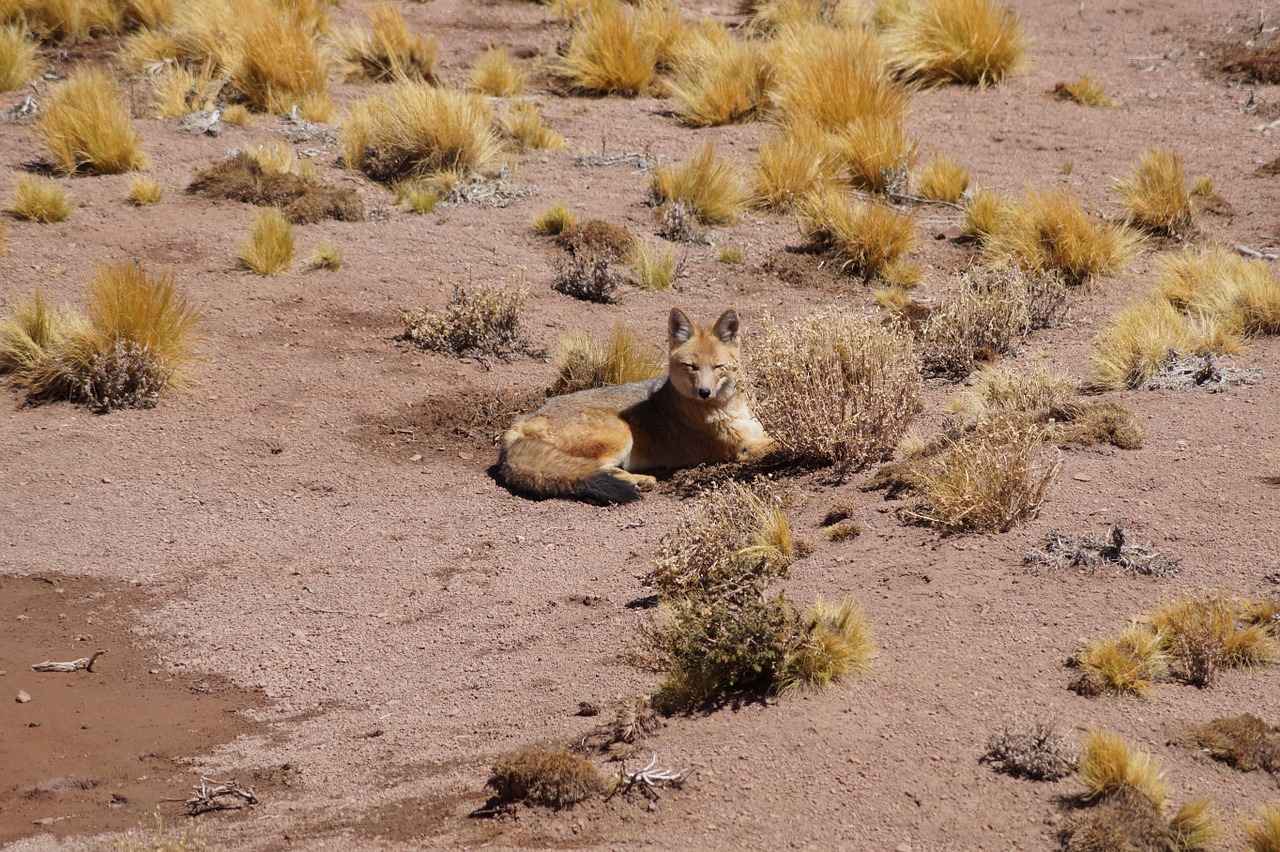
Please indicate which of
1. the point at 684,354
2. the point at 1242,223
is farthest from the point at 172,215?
the point at 1242,223

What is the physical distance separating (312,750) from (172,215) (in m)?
8.17

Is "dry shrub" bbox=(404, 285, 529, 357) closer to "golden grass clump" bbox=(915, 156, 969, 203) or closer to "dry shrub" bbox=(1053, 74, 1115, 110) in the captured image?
"golden grass clump" bbox=(915, 156, 969, 203)

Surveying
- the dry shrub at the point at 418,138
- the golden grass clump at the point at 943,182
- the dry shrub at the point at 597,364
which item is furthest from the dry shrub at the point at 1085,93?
the dry shrub at the point at 597,364

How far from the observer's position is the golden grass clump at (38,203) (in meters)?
10.9

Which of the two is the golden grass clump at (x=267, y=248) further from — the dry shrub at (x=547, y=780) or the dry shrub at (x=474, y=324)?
the dry shrub at (x=547, y=780)

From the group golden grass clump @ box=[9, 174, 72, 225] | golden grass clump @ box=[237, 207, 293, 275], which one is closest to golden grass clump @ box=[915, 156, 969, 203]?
golden grass clump @ box=[237, 207, 293, 275]

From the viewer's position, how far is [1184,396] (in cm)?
760

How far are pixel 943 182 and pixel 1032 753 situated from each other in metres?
9.05

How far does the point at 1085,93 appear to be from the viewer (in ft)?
47.6

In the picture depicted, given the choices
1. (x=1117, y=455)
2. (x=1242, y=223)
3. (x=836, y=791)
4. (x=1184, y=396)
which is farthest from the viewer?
(x=1242, y=223)

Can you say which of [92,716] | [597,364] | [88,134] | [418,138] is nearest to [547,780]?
[92,716]

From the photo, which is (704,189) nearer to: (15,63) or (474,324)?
(474,324)

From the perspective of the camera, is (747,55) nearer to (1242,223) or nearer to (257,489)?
(1242,223)

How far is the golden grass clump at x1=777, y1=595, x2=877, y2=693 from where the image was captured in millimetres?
4746
